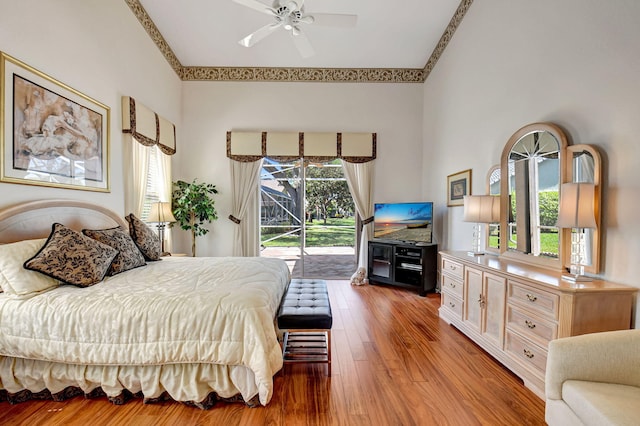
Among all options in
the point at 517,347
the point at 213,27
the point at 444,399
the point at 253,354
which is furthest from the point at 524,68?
the point at 213,27

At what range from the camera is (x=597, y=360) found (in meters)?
1.31

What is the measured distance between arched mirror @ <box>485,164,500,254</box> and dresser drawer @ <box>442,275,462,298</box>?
1.73 feet

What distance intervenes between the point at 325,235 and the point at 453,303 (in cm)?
261

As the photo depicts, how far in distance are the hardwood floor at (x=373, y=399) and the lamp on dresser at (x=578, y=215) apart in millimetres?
950

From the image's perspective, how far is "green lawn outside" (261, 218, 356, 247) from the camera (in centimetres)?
515

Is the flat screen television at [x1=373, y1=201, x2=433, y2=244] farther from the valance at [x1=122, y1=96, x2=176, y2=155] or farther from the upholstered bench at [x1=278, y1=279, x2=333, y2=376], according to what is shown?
the valance at [x1=122, y1=96, x2=176, y2=155]

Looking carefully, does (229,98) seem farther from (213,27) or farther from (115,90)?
(115,90)

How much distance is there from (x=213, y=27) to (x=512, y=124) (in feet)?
13.1

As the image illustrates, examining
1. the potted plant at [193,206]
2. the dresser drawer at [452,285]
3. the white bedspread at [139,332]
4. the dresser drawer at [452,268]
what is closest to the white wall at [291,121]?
the potted plant at [193,206]

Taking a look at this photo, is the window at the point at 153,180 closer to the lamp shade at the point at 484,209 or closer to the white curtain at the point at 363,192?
the white curtain at the point at 363,192

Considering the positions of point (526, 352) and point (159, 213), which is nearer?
point (526, 352)

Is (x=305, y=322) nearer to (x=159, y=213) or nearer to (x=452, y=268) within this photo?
(x=452, y=268)

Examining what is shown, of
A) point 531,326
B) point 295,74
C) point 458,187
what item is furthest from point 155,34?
point 531,326

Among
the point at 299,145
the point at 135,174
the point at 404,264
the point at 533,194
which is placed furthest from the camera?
the point at 299,145
